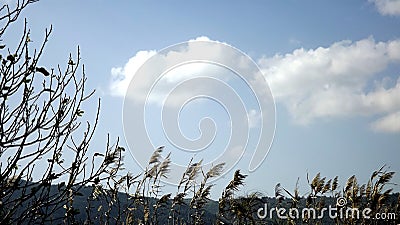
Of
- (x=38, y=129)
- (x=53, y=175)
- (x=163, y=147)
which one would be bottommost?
(x=53, y=175)

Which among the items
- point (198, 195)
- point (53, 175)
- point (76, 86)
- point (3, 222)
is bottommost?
point (3, 222)

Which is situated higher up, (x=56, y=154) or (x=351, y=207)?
(x=351, y=207)

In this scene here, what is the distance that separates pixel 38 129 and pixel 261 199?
5.99 m

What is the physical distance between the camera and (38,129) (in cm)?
282

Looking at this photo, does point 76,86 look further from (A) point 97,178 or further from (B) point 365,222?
(B) point 365,222

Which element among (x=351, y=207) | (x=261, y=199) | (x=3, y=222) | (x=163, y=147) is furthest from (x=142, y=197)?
(x=3, y=222)

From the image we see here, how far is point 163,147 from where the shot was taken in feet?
31.0

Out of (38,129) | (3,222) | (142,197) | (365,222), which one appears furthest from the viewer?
(365,222)

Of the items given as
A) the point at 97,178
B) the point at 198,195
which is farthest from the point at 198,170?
the point at 97,178

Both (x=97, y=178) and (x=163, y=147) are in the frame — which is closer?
(x=97, y=178)

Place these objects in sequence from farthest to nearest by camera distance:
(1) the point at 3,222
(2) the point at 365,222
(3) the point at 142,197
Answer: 1. (2) the point at 365,222
2. (3) the point at 142,197
3. (1) the point at 3,222

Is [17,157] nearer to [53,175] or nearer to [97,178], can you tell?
[53,175]

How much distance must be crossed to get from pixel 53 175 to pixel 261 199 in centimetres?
589

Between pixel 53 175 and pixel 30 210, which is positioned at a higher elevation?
pixel 53 175
